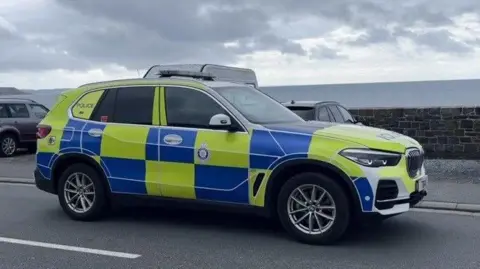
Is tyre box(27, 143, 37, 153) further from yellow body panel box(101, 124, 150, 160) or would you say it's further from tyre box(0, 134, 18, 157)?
yellow body panel box(101, 124, 150, 160)

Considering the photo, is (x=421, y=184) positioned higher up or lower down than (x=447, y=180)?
higher up

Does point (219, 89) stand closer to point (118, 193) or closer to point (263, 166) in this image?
point (263, 166)

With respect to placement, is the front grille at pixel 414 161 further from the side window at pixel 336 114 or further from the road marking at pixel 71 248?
the side window at pixel 336 114

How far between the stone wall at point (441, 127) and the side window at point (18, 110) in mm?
10223

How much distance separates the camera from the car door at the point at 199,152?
23.9 feet

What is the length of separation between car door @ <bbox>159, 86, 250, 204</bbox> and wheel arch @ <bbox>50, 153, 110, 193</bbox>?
0.90 metres

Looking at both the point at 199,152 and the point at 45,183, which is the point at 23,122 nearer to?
the point at 45,183

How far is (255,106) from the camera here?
7.95 meters

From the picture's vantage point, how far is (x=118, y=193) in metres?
8.09

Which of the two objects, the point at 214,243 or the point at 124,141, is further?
the point at 124,141

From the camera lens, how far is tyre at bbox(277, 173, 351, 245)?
22.5 feet

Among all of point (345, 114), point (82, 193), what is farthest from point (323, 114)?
point (82, 193)

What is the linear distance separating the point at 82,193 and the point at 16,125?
11.1 meters

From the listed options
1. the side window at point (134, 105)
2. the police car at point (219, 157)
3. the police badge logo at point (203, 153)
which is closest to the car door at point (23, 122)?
the police car at point (219, 157)
